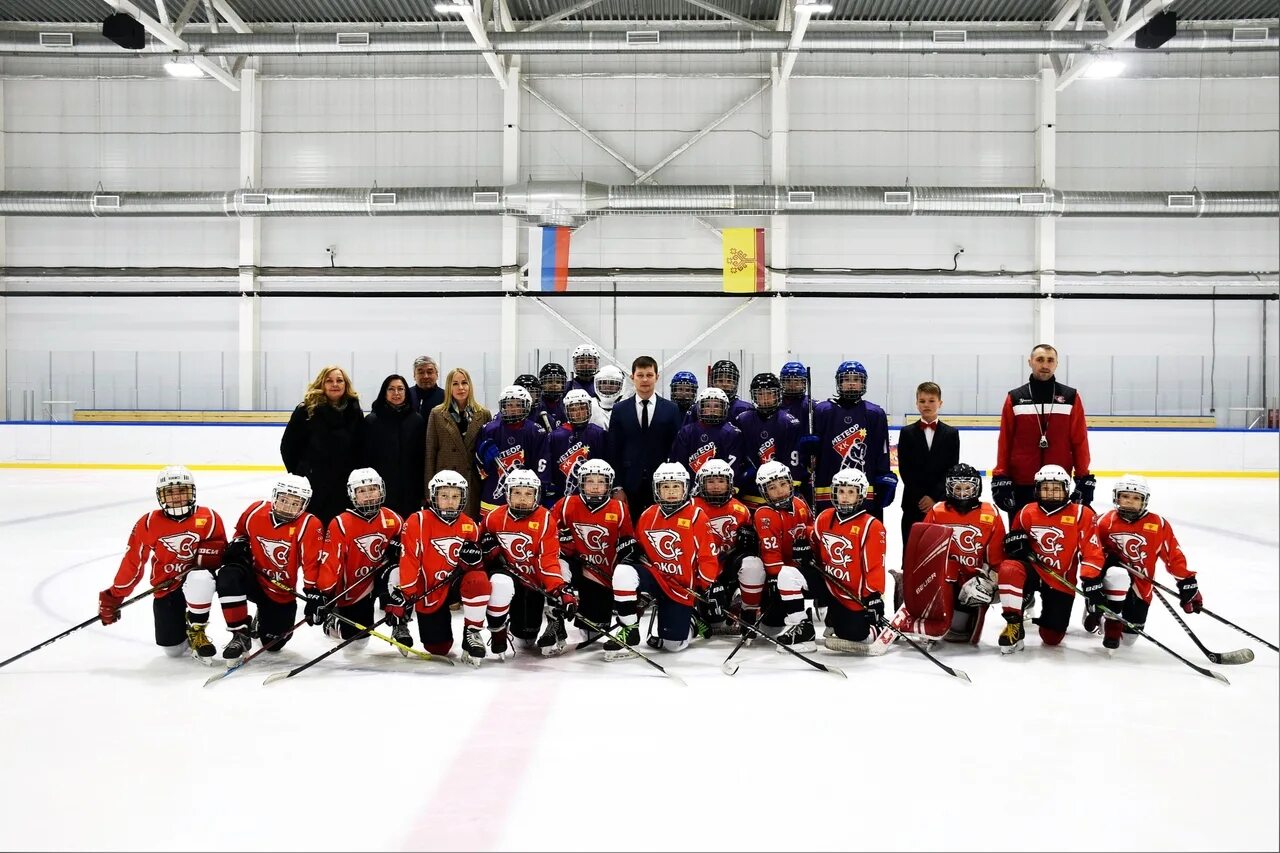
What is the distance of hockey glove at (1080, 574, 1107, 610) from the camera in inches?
159

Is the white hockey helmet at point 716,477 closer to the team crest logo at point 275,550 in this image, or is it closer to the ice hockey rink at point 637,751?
the ice hockey rink at point 637,751

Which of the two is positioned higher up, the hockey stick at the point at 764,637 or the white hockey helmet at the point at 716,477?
the white hockey helmet at the point at 716,477

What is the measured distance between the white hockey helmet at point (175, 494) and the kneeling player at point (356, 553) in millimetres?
625

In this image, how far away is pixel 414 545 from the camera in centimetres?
397

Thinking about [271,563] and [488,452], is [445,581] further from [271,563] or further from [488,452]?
[488,452]

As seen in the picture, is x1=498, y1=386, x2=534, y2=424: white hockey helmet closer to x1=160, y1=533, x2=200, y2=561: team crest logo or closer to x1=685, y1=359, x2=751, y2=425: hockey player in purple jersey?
x1=685, y1=359, x2=751, y2=425: hockey player in purple jersey

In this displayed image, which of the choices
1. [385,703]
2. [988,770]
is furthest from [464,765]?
[988,770]

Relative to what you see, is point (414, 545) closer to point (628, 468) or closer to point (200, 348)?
point (628, 468)

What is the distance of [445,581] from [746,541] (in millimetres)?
1397

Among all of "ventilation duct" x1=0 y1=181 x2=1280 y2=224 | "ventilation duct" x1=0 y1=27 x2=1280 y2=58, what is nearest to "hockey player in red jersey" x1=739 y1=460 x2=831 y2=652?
"ventilation duct" x1=0 y1=27 x2=1280 y2=58

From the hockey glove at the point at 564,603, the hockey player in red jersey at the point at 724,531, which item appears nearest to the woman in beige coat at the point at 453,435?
the hockey glove at the point at 564,603

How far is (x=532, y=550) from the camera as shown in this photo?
408 cm

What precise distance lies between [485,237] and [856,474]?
42.4ft

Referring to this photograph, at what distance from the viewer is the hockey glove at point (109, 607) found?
12.5ft
